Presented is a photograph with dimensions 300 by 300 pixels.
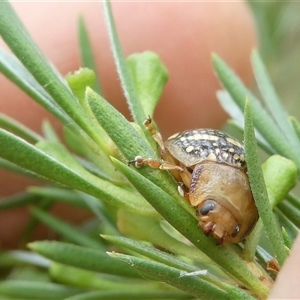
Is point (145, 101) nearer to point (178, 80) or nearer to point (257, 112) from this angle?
point (257, 112)

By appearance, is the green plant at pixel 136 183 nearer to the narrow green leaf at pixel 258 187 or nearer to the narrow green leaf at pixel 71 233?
the narrow green leaf at pixel 258 187

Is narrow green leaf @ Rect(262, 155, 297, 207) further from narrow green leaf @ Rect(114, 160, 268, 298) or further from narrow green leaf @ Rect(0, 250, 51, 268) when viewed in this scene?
narrow green leaf @ Rect(0, 250, 51, 268)

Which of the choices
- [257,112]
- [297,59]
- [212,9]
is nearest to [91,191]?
[257,112]

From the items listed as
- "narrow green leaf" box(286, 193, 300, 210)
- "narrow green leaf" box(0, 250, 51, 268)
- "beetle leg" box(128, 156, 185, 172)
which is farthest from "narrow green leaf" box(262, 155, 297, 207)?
"narrow green leaf" box(0, 250, 51, 268)

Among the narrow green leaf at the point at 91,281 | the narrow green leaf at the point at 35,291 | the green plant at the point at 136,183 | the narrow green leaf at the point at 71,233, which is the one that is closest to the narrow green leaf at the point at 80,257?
the green plant at the point at 136,183

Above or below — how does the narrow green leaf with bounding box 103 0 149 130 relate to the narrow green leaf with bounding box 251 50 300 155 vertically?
below

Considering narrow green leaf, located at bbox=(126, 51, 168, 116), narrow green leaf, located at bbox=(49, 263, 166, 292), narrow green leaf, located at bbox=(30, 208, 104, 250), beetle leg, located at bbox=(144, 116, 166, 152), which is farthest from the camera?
narrow green leaf, located at bbox=(30, 208, 104, 250)
